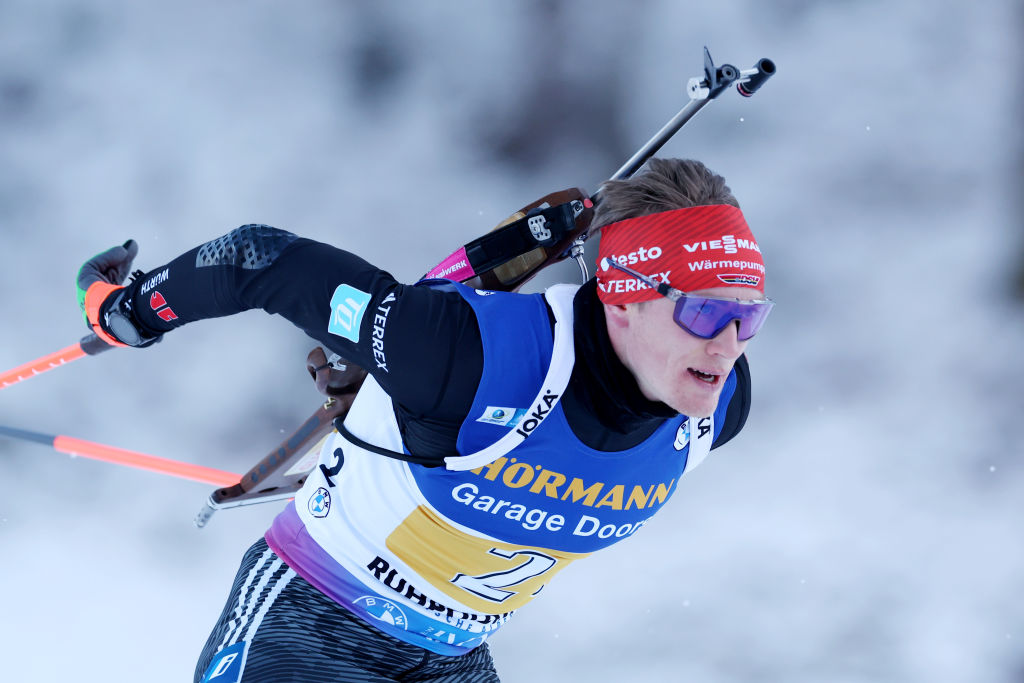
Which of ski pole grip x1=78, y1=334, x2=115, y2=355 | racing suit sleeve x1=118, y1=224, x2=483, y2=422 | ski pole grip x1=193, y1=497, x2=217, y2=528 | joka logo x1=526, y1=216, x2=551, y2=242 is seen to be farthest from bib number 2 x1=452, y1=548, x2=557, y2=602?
ski pole grip x1=78, y1=334, x2=115, y2=355

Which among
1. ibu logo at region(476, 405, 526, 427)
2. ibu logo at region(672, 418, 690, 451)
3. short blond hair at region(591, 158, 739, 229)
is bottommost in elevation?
ibu logo at region(476, 405, 526, 427)

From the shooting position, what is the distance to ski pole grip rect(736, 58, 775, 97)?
190cm

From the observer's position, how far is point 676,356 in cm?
169

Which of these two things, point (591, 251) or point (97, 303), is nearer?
point (97, 303)

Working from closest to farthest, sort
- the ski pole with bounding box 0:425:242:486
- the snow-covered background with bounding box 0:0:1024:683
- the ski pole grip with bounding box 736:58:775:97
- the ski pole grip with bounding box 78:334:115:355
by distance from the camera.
A: the ski pole grip with bounding box 736:58:775:97
the ski pole grip with bounding box 78:334:115:355
the ski pole with bounding box 0:425:242:486
the snow-covered background with bounding box 0:0:1024:683

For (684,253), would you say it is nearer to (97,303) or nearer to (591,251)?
(97,303)

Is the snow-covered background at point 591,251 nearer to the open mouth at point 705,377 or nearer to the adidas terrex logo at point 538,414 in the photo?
the open mouth at point 705,377

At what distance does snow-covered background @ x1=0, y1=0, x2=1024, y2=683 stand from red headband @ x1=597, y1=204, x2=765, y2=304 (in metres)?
2.32

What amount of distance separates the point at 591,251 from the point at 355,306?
2506 millimetres

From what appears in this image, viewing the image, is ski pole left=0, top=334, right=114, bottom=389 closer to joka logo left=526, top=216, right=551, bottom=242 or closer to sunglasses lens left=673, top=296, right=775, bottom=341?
joka logo left=526, top=216, right=551, bottom=242

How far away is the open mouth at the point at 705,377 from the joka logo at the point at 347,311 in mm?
637

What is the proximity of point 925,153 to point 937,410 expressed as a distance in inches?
46.2

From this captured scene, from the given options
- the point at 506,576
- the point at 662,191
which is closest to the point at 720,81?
the point at 662,191

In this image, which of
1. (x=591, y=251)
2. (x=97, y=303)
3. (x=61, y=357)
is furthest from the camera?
(x=591, y=251)
